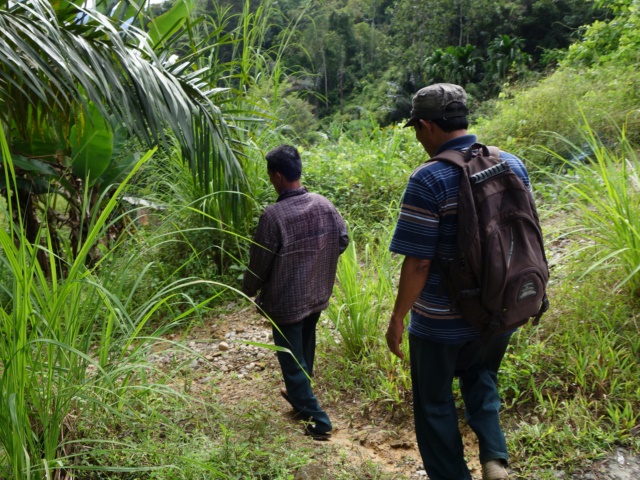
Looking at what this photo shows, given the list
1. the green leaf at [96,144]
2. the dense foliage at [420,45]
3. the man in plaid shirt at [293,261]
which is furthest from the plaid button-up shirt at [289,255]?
the dense foliage at [420,45]

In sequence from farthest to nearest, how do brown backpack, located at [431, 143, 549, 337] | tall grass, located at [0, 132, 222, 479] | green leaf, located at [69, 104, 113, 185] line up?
green leaf, located at [69, 104, 113, 185], brown backpack, located at [431, 143, 549, 337], tall grass, located at [0, 132, 222, 479]

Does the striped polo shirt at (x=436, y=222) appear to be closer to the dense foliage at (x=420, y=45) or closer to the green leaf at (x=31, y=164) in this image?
the green leaf at (x=31, y=164)

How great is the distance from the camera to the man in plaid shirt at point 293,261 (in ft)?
10.8

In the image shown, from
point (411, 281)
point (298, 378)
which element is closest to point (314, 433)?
point (298, 378)

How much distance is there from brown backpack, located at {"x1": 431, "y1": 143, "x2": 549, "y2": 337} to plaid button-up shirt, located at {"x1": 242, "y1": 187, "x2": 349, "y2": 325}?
1.09m

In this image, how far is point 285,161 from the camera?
3312 mm

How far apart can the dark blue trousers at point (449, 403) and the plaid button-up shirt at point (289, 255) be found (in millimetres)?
880

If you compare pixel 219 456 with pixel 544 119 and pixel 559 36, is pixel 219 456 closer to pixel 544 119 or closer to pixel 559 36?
pixel 544 119

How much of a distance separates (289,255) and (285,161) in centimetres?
50

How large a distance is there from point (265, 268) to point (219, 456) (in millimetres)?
995

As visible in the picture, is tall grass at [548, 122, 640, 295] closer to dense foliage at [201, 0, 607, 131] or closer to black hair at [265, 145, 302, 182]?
black hair at [265, 145, 302, 182]

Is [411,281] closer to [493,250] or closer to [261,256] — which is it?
[493,250]

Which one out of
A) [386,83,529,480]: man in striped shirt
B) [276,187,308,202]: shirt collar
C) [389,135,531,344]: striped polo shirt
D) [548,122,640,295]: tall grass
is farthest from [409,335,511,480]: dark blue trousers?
[548,122,640,295]: tall grass

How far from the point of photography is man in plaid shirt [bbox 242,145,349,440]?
3.31 meters
